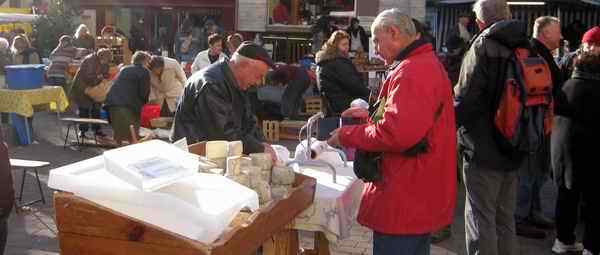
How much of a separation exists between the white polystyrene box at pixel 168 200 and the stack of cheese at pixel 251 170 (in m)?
0.46

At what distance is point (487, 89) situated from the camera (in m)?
4.35

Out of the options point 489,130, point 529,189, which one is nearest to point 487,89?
point 489,130

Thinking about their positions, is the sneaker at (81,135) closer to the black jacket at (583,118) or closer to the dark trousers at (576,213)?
the dark trousers at (576,213)

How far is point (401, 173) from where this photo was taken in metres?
3.45

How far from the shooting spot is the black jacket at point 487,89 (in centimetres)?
432

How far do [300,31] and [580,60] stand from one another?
45.4ft

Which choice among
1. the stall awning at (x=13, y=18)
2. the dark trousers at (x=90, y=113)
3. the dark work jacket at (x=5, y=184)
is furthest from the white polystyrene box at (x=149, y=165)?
the stall awning at (x=13, y=18)

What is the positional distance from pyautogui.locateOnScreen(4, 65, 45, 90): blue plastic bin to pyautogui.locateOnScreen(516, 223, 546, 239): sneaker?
7.15 meters

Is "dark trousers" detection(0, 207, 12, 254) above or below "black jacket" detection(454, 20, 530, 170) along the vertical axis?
below

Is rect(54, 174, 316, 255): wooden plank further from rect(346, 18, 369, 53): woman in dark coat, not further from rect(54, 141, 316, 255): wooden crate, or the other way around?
rect(346, 18, 369, 53): woman in dark coat

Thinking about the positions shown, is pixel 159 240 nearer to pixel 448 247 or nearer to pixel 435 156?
pixel 435 156

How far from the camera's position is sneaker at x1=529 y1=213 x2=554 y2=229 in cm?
634

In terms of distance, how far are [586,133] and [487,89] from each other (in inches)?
52.1

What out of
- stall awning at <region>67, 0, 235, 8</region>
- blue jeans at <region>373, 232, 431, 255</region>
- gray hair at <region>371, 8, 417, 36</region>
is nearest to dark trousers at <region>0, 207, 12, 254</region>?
blue jeans at <region>373, 232, 431, 255</region>
